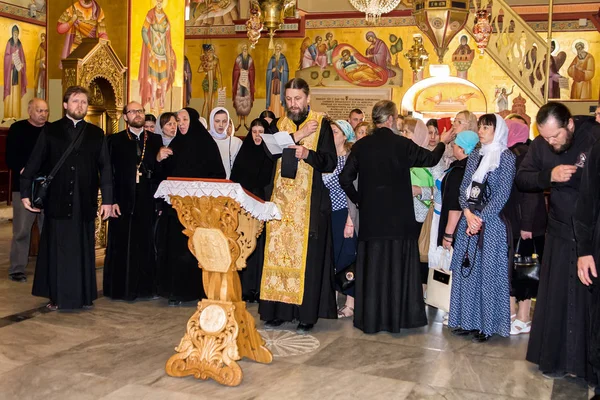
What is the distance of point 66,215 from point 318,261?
6.81 ft

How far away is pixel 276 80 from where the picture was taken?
18.5 m

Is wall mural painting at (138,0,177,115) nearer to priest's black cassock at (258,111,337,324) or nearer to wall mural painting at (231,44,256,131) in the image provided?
priest's black cassock at (258,111,337,324)

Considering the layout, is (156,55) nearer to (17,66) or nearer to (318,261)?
(318,261)

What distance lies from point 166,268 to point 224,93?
12.7 metres

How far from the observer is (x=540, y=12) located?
1684cm

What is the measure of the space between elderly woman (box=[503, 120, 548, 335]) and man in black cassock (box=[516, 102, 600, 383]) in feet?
2.69

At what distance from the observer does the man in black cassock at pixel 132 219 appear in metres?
6.36

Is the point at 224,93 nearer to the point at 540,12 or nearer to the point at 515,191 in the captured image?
the point at 540,12

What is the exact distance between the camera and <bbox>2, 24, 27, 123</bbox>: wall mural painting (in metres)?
15.2

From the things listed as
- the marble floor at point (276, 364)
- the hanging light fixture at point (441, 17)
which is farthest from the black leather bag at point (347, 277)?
the hanging light fixture at point (441, 17)

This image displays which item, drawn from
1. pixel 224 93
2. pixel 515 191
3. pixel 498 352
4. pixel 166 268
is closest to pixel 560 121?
pixel 515 191

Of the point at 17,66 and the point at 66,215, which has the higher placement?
the point at 17,66

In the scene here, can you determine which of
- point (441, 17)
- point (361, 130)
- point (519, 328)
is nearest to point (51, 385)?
point (519, 328)

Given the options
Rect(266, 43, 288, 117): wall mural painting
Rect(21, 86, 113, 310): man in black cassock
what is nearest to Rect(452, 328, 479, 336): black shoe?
Rect(21, 86, 113, 310): man in black cassock
